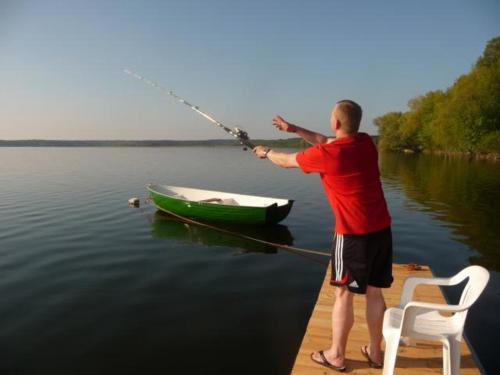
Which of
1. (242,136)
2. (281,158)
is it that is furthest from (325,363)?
(242,136)

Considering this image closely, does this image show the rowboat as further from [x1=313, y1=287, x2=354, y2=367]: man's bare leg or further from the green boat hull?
[x1=313, y1=287, x2=354, y2=367]: man's bare leg

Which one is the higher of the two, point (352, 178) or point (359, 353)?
point (352, 178)

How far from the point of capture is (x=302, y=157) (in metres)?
3.49

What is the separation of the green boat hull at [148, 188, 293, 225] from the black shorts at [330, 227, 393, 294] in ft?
33.3

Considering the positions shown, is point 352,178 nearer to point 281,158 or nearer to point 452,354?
point 281,158

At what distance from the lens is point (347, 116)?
3373 millimetres

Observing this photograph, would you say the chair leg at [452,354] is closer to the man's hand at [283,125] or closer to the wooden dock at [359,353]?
the wooden dock at [359,353]

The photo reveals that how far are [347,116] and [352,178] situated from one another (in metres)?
0.59

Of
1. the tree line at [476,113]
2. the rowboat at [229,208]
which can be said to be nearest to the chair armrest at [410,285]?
the rowboat at [229,208]

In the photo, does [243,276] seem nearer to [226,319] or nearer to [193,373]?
[226,319]

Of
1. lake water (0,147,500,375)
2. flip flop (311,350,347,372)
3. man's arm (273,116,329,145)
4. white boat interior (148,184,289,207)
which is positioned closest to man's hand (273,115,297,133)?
man's arm (273,116,329,145)

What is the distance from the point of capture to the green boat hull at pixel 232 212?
14039 mm

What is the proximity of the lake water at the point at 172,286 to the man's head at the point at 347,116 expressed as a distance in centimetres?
425

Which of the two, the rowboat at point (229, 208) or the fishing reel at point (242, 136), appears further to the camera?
the rowboat at point (229, 208)
